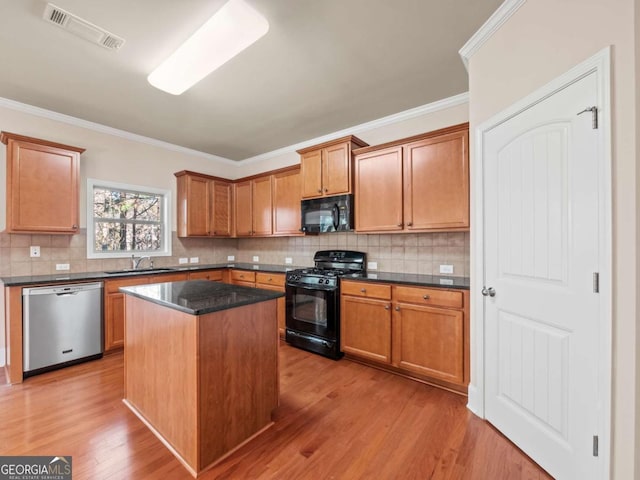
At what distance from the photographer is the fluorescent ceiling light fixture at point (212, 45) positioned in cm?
169

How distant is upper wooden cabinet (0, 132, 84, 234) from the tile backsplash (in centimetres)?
32

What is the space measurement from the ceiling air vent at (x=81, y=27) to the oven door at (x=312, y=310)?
269 cm

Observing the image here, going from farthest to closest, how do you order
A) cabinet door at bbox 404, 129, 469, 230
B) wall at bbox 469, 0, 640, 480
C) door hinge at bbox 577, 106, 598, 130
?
1. cabinet door at bbox 404, 129, 469, 230
2. door hinge at bbox 577, 106, 598, 130
3. wall at bbox 469, 0, 640, 480

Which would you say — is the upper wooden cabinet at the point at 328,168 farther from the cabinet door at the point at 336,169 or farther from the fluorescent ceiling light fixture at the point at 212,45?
the fluorescent ceiling light fixture at the point at 212,45

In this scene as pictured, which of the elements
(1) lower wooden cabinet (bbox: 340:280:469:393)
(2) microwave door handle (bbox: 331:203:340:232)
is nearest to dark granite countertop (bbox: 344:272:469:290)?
(1) lower wooden cabinet (bbox: 340:280:469:393)

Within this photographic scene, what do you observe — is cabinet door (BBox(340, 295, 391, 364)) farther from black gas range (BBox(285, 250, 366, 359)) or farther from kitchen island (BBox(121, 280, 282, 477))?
kitchen island (BBox(121, 280, 282, 477))

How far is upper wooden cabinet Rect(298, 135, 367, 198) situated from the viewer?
10.6 feet

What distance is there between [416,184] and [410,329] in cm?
139

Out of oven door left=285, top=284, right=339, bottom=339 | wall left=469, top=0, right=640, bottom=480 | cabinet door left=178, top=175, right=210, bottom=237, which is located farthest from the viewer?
cabinet door left=178, top=175, right=210, bottom=237

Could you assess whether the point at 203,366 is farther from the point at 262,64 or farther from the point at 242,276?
the point at 242,276

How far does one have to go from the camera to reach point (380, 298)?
8.98ft

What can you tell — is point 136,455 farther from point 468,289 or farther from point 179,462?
point 468,289

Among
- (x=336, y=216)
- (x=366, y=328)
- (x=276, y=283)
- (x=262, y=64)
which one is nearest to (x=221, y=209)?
(x=276, y=283)

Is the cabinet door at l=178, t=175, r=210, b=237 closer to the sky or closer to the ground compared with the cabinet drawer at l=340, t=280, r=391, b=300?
closer to the sky
